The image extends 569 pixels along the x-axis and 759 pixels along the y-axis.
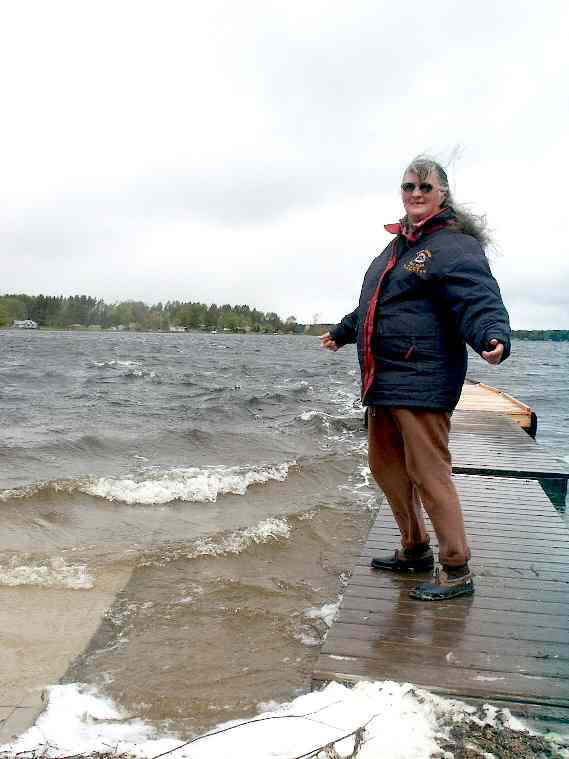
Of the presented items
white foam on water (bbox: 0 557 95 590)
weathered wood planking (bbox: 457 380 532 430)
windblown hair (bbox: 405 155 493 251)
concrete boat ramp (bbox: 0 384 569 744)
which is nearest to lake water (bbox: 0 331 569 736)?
white foam on water (bbox: 0 557 95 590)

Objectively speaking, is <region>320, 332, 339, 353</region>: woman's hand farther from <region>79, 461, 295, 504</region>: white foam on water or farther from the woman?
<region>79, 461, 295, 504</region>: white foam on water

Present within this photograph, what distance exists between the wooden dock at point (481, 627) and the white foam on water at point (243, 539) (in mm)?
1687

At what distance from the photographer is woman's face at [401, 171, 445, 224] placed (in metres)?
3.34

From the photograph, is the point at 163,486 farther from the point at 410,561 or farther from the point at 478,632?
the point at 478,632

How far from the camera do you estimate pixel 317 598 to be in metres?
5.33

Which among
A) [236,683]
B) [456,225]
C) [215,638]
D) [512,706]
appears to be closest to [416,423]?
[456,225]

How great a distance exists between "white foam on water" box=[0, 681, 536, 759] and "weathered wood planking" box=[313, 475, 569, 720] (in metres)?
0.12

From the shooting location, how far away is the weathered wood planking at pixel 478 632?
2.82 metres

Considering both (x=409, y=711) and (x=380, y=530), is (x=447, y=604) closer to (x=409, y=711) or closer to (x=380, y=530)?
(x=409, y=711)

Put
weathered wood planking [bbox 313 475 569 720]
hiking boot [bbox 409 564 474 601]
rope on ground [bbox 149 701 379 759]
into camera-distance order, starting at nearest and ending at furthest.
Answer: rope on ground [bbox 149 701 379 759] < weathered wood planking [bbox 313 475 569 720] < hiking boot [bbox 409 564 474 601]

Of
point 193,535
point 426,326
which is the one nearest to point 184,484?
point 193,535

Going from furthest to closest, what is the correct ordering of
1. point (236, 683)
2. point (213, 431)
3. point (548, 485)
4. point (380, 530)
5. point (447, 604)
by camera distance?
point (213, 431) → point (548, 485) → point (380, 530) → point (236, 683) → point (447, 604)

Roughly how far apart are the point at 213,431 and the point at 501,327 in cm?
1157

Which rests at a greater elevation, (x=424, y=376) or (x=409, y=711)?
(x=424, y=376)
